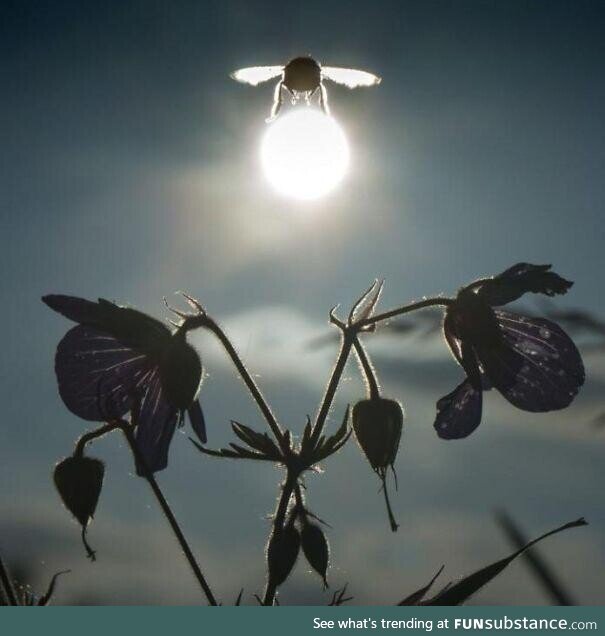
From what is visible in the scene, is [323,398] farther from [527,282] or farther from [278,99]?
[278,99]

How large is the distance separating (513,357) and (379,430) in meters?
0.91

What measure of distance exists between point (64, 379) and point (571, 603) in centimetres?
240

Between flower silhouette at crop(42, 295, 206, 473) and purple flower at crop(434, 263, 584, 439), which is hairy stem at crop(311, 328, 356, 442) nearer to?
purple flower at crop(434, 263, 584, 439)

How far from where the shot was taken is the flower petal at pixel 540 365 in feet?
13.5

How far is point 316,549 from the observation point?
3.40 meters

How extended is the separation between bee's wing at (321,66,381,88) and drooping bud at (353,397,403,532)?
5.90ft

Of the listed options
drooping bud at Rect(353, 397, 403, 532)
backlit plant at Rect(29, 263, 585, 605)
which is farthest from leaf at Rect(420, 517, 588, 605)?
drooping bud at Rect(353, 397, 403, 532)

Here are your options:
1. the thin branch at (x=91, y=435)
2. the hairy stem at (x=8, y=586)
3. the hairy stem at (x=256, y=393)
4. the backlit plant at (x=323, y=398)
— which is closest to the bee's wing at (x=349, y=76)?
the backlit plant at (x=323, y=398)

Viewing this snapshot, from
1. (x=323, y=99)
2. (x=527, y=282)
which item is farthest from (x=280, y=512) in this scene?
(x=323, y=99)

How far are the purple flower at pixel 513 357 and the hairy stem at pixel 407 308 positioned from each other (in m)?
0.04

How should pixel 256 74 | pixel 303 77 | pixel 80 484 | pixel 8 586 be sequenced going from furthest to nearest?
pixel 256 74 < pixel 303 77 < pixel 80 484 < pixel 8 586

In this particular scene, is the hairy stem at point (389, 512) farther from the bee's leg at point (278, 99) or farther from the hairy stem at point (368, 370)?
Result: the bee's leg at point (278, 99)

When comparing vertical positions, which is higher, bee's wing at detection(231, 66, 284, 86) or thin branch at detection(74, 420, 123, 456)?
bee's wing at detection(231, 66, 284, 86)

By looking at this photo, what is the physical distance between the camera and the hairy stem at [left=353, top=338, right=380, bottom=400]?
143 inches
